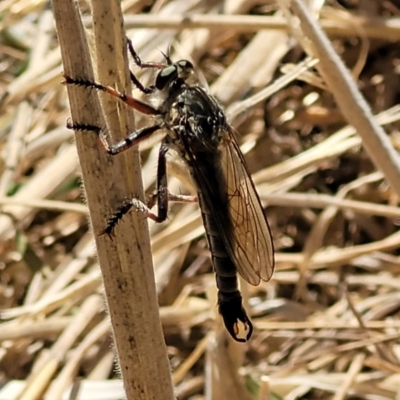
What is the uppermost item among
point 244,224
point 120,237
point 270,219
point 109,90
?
point 109,90

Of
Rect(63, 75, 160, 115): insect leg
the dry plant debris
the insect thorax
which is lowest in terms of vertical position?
the dry plant debris

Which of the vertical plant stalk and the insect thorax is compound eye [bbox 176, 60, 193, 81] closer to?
the insect thorax

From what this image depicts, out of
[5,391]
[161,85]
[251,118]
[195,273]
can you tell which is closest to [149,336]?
[161,85]

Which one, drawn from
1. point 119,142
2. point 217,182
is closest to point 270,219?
point 217,182

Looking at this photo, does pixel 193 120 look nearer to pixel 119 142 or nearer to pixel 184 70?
pixel 184 70

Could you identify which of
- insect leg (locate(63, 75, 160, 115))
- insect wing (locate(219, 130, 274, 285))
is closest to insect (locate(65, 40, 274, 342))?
insect wing (locate(219, 130, 274, 285))

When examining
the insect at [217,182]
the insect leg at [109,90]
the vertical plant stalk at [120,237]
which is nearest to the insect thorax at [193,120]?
the insect at [217,182]

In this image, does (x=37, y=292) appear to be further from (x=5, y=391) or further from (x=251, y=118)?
(x=251, y=118)
